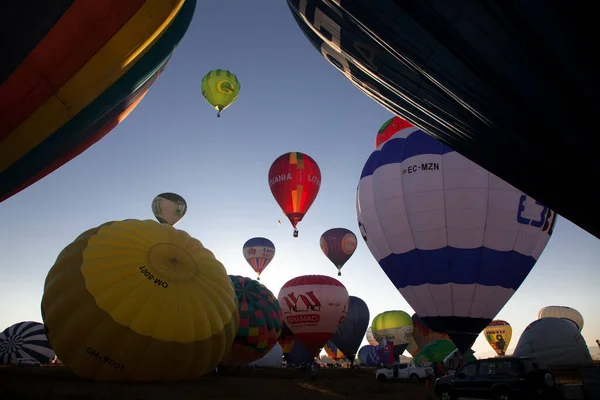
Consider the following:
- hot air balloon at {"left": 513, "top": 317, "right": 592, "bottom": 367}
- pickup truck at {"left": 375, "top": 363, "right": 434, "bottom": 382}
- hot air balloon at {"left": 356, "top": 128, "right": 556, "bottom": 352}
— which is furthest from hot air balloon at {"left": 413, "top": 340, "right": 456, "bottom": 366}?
hot air balloon at {"left": 356, "top": 128, "right": 556, "bottom": 352}

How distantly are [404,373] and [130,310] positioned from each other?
12266mm

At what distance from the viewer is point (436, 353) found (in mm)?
19109

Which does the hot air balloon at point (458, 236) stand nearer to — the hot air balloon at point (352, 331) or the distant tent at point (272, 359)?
the distant tent at point (272, 359)

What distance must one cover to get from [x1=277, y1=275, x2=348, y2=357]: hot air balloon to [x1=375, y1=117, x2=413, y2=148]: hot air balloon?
999cm

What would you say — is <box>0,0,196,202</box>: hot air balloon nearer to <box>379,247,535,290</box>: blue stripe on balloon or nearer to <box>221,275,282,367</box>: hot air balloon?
<box>221,275,282,367</box>: hot air balloon

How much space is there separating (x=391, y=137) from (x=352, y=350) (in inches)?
818

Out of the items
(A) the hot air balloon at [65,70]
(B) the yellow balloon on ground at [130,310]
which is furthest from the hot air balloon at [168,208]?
(A) the hot air balloon at [65,70]

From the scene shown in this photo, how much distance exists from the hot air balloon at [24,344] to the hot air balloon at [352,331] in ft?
64.8

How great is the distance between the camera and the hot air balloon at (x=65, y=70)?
6125 millimetres

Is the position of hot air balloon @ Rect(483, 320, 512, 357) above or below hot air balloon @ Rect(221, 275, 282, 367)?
above

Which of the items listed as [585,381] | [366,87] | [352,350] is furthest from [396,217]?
[352,350]

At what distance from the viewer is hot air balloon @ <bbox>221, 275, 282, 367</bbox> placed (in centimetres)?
1581

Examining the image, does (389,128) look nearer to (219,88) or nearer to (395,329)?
(219,88)

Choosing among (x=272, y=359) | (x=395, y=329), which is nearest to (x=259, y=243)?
(x=272, y=359)
